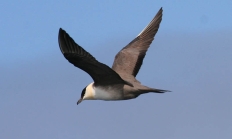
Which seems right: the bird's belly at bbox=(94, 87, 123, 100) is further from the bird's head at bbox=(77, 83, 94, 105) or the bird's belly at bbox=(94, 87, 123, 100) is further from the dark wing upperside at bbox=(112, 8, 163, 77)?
the dark wing upperside at bbox=(112, 8, 163, 77)

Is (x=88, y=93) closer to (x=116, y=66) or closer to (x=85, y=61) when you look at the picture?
(x=116, y=66)

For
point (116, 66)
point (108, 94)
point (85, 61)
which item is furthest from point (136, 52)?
Answer: point (85, 61)

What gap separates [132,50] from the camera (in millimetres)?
18922

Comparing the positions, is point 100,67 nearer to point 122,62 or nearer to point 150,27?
point 122,62

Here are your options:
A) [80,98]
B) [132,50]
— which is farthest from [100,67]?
[132,50]

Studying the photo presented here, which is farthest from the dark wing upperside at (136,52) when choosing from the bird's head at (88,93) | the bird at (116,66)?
the bird's head at (88,93)

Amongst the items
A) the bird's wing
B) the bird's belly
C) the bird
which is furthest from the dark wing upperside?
the bird's wing

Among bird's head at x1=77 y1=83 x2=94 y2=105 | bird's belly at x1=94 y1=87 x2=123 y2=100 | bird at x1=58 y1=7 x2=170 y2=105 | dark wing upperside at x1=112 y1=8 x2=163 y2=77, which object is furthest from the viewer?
dark wing upperside at x1=112 y1=8 x2=163 y2=77

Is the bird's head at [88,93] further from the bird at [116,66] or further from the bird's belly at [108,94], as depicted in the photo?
the bird's belly at [108,94]

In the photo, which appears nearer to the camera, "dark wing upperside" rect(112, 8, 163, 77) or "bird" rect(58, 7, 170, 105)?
"bird" rect(58, 7, 170, 105)

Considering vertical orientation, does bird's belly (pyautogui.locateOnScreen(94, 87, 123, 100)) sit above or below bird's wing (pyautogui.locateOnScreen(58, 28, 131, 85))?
below

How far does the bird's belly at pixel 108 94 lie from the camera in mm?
16328

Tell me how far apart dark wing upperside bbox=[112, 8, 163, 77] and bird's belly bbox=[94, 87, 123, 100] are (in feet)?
4.42

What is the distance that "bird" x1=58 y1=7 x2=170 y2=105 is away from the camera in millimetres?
14719
